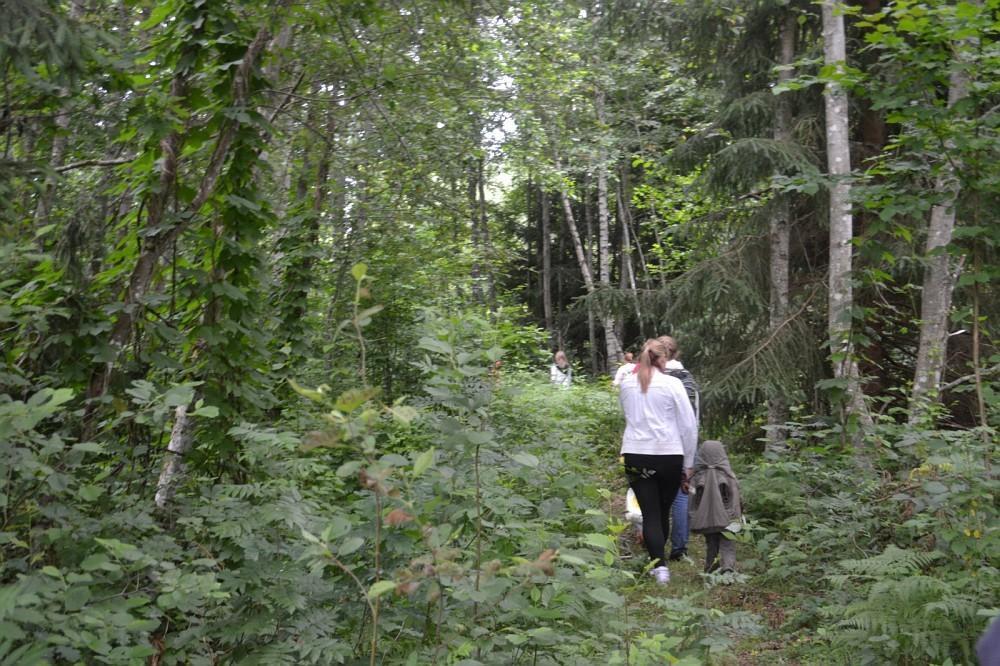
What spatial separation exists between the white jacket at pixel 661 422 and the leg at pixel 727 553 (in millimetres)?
803

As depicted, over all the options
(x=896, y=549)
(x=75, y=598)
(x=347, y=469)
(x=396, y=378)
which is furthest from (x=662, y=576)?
(x=396, y=378)

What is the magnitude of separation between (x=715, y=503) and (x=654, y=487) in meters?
0.57

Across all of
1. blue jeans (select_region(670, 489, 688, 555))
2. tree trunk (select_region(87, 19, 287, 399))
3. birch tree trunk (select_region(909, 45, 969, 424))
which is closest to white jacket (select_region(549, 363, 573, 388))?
blue jeans (select_region(670, 489, 688, 555))

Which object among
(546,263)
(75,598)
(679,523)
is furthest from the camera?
(546,263)

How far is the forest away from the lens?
342 centimetres

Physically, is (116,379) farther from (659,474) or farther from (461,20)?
(461,20)

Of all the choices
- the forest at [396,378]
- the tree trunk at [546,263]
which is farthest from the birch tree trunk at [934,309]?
the tree trunk at [546,263]

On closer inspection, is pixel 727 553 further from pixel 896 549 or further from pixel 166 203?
pixel 166 203

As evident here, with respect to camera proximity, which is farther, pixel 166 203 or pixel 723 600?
pixel 723 600

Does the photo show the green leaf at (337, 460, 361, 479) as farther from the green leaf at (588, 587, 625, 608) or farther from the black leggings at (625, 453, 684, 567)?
the black leggings at (625, 453, 684, 567)

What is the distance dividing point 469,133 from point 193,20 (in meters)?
8.79

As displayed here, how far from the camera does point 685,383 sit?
8.49 m

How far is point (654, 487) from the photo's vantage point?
7.38 meters

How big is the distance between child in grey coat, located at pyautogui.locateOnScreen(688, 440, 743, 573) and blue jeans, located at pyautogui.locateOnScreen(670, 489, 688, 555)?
0.16 meters
